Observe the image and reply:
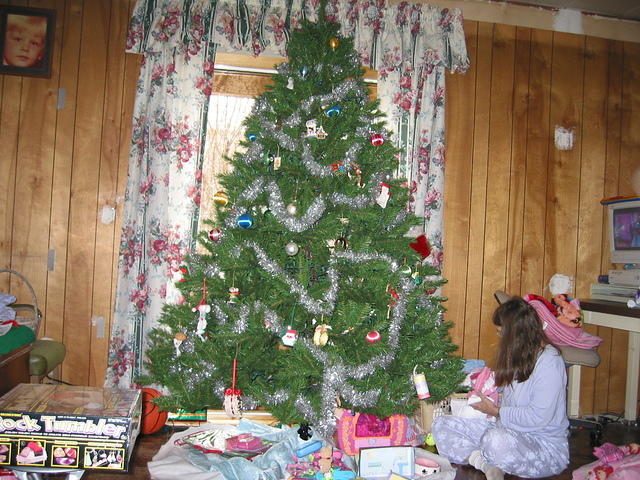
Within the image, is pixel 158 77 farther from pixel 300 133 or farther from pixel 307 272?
pixel 307 272

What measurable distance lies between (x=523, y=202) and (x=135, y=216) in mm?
2634

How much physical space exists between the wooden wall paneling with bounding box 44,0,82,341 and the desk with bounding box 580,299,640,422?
3359 millimetres

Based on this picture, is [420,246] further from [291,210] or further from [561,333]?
[561,333]

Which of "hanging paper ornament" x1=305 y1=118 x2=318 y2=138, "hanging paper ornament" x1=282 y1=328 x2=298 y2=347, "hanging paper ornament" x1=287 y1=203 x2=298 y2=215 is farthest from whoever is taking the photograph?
"hanging paper ornament" x1=305 y1=118 x2=318 y2=138

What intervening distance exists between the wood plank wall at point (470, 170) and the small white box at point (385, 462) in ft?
4.86

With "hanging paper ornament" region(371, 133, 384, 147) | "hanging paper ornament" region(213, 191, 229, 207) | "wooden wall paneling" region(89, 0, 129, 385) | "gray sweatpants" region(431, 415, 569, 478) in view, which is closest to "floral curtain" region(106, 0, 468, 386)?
"wooden wall paneling" region(89, 0, 129, 385)

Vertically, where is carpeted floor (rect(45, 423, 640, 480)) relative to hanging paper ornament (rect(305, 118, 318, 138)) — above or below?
below

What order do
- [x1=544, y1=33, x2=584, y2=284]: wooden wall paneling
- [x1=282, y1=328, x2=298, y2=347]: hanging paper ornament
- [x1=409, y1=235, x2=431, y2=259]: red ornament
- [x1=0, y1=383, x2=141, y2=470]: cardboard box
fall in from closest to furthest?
[x1=0, y1=383, x2=141, y2=470]: cardboard box
[x1=282, y1=328, x2=298, y2=347]: hanging paper ornament
[x1=409, y1=235, x2=431, y2=259]: red ornament
[x1=544, y1=33, x2=584, y2=284]: wooden wall paneling

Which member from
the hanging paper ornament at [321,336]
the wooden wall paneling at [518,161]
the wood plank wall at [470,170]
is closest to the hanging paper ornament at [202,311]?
the hanging paper ornament at [321,336]

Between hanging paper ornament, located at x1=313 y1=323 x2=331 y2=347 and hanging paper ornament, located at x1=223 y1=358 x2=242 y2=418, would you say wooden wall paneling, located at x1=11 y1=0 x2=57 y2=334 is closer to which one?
hanging paper ornament, located at x1=223 y1=358 x2=242 y2=418

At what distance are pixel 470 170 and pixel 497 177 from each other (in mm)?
209

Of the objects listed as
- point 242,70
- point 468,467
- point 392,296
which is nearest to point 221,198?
point 392,296

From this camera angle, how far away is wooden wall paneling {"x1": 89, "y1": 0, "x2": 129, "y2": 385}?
3.05m

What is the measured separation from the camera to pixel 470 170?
11.1ft
